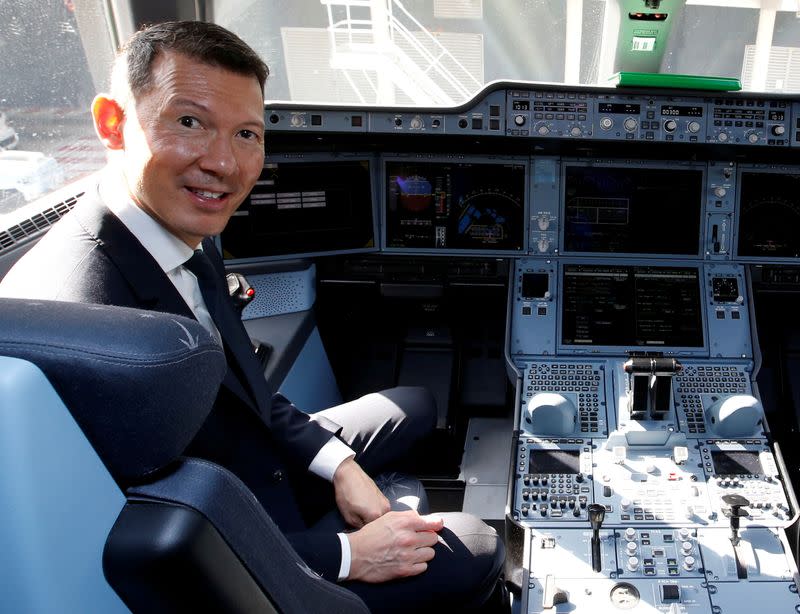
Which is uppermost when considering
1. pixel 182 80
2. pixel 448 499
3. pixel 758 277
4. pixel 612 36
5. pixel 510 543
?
pixel 182 80

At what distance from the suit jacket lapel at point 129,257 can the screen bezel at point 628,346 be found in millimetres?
1859

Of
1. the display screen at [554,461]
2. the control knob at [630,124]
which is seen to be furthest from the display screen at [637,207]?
the display screen at [554,461]

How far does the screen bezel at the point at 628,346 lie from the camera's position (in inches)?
108

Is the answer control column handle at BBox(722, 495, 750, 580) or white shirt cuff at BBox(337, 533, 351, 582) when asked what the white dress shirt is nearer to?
white shirt cuff at BBox(337, 533, 351, 582)

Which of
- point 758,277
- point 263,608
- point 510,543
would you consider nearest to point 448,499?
point 510,543

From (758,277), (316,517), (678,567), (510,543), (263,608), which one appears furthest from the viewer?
(758,277)

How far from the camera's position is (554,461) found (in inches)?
93.4

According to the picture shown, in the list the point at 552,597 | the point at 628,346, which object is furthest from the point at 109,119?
the point at 628,346

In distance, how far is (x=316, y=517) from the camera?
5.87 ft

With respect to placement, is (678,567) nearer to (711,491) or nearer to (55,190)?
(711,491)

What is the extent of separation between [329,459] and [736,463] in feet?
4.70

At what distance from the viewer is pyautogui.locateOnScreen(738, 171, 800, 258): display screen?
2.82m

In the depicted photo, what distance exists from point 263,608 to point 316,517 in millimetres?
1057

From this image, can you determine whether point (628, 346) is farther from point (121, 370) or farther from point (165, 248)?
point (121, 370)
